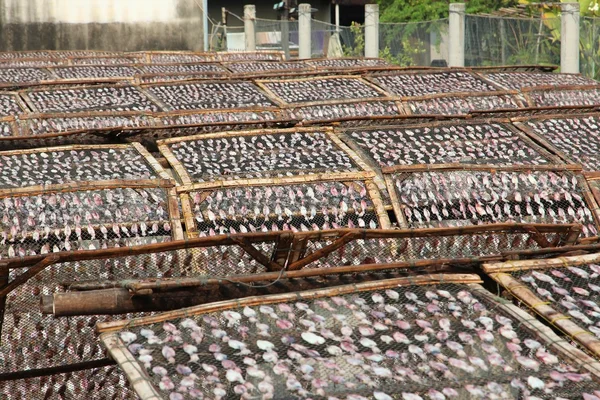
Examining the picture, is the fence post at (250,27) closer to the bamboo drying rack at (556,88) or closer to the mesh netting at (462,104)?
the bamboo drying rack at (556,88)

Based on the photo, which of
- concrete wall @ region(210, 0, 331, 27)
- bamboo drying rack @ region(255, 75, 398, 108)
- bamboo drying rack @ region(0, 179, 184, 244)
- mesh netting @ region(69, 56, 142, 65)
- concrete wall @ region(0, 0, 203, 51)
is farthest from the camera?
concrete wall @ region(210, 0, 331, 27)

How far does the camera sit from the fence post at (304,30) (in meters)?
28.2

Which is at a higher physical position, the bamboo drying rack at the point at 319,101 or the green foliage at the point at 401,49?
the green foliage at the point at 401,49

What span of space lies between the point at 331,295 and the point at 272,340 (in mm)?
542

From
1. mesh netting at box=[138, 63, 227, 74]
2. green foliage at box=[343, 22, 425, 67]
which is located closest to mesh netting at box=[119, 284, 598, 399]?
mesh netting at box=[138, 63, 227, 74]

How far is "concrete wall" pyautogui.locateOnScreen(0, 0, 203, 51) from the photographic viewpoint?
2816cm

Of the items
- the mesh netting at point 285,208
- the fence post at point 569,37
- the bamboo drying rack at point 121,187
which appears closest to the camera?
the bamboo drying rack at point 121,187

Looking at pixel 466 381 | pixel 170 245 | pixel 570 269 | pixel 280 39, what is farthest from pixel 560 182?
pixel 280 39

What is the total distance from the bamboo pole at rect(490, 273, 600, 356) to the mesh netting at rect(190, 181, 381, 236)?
2923 mm

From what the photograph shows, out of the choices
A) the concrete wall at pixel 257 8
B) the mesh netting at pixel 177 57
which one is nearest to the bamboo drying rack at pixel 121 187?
the mesh netting at pixel 177 57

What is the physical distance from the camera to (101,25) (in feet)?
93.9

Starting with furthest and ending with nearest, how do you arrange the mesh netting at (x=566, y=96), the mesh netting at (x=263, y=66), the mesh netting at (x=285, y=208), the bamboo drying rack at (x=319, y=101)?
the mesh netting at (x=263, y=66) < the mesh netting at (x=566, y=96) < the bamboo drying rack at (x=319, y=101) < the mesh netting at (x=285, y=208)

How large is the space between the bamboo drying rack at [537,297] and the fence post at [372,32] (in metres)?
21.1

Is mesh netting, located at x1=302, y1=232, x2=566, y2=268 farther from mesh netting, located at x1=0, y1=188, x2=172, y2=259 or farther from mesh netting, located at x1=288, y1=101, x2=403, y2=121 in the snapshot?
mesh netting, located at x1=288, y1=101, x2=403, y2=121
